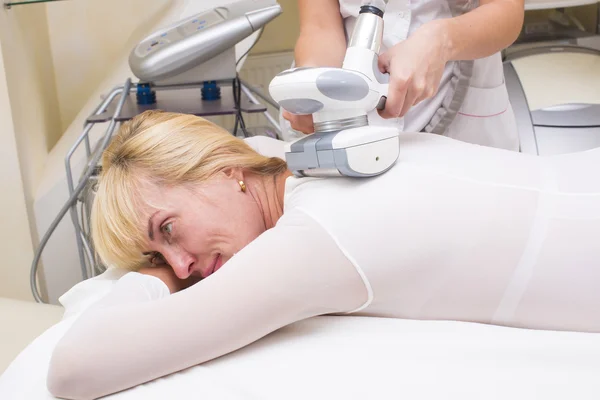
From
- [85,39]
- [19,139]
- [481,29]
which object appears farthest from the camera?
[85,39]

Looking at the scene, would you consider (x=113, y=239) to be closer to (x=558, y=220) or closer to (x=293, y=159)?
(x=293, y=159)

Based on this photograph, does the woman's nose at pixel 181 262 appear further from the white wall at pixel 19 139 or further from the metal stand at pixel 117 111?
the white wall at pixel 19 139

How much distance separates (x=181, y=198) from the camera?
1185mm

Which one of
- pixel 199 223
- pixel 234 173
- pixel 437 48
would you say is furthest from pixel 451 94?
pixel 199 223

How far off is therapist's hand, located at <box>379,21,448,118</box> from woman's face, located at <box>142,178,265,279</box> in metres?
0.35

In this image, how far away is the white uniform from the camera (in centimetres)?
135

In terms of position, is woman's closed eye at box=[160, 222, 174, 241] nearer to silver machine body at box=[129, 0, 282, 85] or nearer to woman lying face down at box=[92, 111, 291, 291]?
woman lying face down at box=[92, 111, 291, 291]

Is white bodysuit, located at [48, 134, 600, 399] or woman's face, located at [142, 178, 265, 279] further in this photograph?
woman's face, located at [142, 178, 265, 279]

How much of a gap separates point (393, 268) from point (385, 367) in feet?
0.46

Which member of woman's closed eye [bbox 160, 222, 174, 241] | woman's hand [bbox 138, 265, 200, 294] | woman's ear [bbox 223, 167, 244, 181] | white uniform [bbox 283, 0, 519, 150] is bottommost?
woman's hand [bbox 138, 265, 200, 294]

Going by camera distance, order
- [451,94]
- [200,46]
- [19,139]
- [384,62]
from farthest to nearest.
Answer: [19,139] < [200,46] < [451,94] < [384,62]

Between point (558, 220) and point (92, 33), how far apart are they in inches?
80.8

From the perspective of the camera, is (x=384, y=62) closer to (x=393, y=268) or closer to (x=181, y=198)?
(x=393, y=268)

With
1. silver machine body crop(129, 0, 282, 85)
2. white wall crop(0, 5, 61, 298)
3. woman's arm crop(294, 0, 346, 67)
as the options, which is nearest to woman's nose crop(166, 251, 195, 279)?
woman's arm crop(294, 0, 346, 67)
